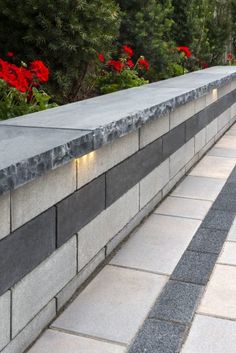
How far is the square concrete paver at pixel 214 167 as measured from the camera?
630 centimetres

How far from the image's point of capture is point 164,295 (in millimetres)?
3293

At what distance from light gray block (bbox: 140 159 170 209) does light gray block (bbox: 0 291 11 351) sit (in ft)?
6.87

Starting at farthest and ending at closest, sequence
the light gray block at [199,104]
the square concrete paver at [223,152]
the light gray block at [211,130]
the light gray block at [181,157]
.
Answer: the light gray block at [211,130], the square concrete paver at [223,152], the light gray block at [199,104], the light gray block at [181,157]

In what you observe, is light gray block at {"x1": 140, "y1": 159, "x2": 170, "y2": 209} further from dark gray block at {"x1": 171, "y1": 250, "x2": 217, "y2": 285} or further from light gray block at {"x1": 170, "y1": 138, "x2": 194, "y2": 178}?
dark gray block at {"x1": 171, "y1": 250, "x2": 217, "y2": 285}

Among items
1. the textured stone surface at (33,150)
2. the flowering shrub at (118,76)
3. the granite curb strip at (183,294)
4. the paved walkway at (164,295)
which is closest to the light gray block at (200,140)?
the flowering shrub at (118,76)

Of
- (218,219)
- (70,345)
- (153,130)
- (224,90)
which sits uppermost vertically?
(224,90)

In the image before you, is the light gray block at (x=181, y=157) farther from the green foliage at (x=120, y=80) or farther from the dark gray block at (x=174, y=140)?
the green foliage at (x=120, y=80)

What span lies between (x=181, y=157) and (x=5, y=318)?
366 cm

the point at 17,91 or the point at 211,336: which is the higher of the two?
the point at 17,91

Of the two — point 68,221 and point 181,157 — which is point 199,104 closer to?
point 181,157

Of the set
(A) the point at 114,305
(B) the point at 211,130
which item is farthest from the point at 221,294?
(B) the point at 211,130

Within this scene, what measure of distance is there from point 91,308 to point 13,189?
106cm

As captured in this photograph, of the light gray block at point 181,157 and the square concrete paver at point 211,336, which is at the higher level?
the light gray block at point 181,157

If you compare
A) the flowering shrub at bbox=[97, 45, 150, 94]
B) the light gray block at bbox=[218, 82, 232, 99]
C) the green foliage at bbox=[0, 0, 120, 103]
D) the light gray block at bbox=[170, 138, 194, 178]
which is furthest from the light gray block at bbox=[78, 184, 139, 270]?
the light gray block at bbox=[218, 82, 232, 99]
